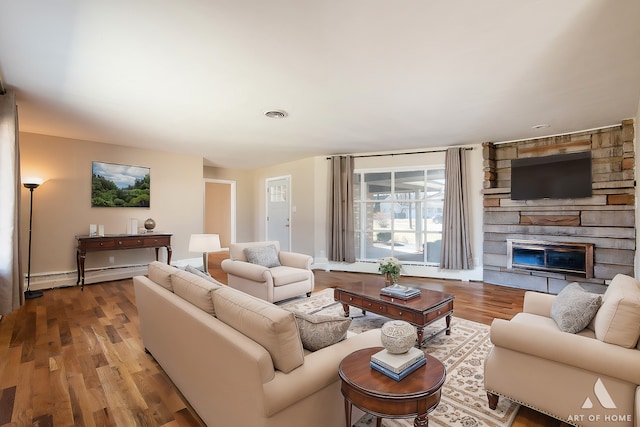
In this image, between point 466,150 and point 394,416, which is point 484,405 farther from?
point 466,150

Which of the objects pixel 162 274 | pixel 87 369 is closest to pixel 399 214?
pixel 162 274

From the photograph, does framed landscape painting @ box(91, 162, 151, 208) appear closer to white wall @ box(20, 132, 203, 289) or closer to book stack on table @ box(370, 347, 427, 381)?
white wall @ box(20, 132, 203, 289)

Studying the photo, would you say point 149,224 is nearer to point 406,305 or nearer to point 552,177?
point 406,305

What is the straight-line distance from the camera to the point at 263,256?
4.21 m

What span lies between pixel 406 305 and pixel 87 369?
103 inches

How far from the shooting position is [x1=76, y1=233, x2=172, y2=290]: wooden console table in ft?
14.7

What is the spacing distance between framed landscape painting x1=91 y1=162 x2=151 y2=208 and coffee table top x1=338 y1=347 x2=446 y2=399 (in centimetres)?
532

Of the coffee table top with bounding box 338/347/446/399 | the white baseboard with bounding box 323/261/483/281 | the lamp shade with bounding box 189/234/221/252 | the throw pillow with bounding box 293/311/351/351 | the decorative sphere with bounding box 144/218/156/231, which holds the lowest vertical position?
the white baseboard with bounding box 323/261/483/281

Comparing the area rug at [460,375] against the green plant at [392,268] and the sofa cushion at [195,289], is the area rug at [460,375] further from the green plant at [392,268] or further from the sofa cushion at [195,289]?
the sofa cushion at [195,289]

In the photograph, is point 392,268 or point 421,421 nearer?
point 421,421

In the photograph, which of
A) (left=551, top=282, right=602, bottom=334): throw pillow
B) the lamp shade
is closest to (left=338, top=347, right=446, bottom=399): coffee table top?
(left=551, top=282, right=602, bottom=334): throw pillow

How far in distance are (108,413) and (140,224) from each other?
4332 mm

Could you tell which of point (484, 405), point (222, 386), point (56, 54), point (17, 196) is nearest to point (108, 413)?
point (222, 386)

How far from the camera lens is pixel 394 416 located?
1.21 metres
